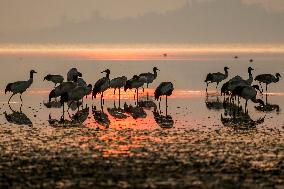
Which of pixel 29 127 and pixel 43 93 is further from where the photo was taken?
pixel 43 93

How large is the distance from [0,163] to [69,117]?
528 inches

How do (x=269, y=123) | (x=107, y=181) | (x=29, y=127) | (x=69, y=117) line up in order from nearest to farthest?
(x=107, y=181), (x=29, y=127), (x=269, y=123), (x=69, y=117)

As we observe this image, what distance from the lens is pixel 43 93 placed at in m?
52.0

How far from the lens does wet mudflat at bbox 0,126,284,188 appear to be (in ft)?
66.8

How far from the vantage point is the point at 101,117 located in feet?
119

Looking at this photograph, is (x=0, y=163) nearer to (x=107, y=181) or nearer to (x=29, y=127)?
(x=107, y=181)

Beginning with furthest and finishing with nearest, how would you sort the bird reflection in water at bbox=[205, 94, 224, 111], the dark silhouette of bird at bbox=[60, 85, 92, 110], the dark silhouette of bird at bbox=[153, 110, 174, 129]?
the bird reflection in water at bbox=[205, 94, 224, 111] < the dark silhouette of bird at bbox=[60, 85, 92, 110] < the dark silhouette of bird at bbox=[153, 110, 174, 129]

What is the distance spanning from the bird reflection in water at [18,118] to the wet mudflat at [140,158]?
3.20 metres

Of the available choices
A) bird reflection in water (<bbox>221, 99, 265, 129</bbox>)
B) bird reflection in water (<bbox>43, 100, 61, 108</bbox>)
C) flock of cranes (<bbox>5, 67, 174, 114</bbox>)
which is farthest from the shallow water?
flock of cranes (<bbox>5, 67, 174, 114</bbox>)

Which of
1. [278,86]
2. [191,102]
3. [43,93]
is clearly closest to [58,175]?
[191,102]

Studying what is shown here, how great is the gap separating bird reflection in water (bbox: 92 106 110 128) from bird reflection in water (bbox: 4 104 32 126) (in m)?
3.18

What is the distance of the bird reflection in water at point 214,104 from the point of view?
40.9 metres

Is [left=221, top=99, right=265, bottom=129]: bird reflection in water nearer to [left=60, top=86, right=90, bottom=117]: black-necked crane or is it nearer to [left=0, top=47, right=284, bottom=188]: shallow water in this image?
[left=0, top=47, right=284, bottom=188]: shallow water

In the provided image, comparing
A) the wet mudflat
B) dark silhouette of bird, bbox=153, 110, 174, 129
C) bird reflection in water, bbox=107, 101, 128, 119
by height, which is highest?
bird reflection in water, bbox=107, 101, 128, 119
